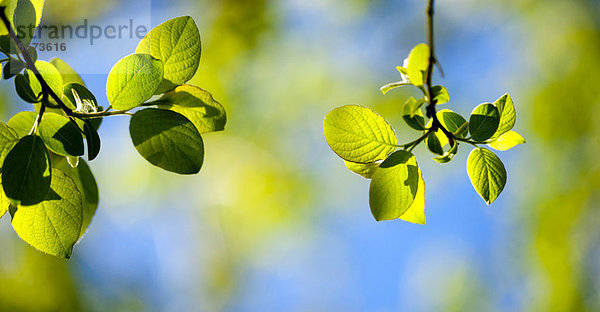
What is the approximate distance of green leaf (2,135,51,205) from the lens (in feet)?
1.04

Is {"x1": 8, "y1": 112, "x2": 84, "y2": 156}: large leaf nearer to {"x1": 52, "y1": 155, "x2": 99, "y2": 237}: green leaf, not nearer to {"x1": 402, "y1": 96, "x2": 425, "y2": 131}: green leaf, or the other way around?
{"x1": 52, "y1": 155, "x2": 99, "y2": 237}: green leaf

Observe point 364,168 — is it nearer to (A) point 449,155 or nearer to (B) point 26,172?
(A) point 449,155

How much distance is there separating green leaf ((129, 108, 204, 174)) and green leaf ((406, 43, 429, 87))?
205 millimetres

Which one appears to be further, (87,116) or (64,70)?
(64,70)

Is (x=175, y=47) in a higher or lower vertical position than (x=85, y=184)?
higher

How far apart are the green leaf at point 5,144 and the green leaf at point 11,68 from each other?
4 centimetres

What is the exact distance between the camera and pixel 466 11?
3.65 metres

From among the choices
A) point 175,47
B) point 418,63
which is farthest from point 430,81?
point 175,47

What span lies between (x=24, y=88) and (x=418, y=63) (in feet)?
1.16

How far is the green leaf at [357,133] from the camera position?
1.34 feet

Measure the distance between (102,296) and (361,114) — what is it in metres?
4.32

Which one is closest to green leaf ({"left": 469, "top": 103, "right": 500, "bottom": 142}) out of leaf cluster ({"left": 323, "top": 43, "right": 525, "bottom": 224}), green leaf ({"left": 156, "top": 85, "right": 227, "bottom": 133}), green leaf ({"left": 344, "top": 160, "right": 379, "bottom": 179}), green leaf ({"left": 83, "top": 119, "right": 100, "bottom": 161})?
leaf cluster ({"left": 323, "top": 43, "right": 525, "bottom": 224})

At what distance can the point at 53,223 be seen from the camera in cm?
38

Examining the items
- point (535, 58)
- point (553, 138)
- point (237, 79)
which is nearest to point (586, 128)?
point (553, 138)
